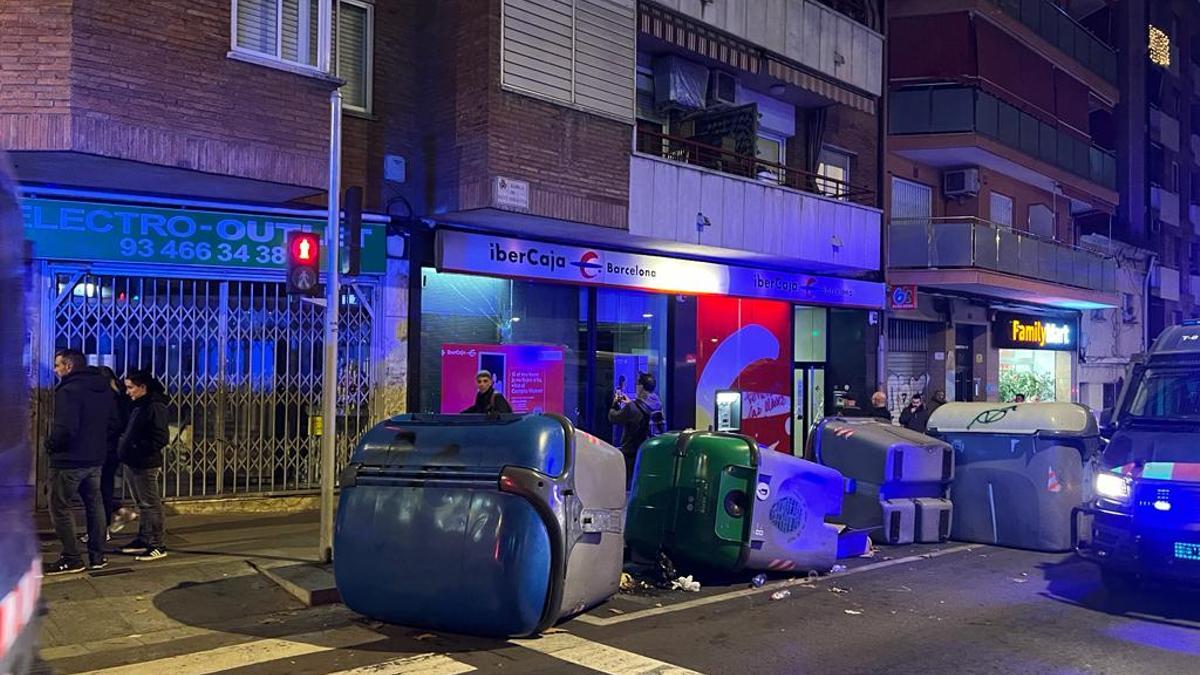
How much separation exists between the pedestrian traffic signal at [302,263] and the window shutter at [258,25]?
3.44 meters

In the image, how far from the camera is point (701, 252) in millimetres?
16078

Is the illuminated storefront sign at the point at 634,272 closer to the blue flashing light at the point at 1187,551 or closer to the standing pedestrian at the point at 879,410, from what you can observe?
the standing pedestrian at the point at 879,410

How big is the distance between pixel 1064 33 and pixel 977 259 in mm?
10217

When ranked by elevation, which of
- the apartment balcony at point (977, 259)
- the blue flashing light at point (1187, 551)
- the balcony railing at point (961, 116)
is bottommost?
the blue flashing light at point (1187, 551)

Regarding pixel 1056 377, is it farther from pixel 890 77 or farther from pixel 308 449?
pixel 308 449

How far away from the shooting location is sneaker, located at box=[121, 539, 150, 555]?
8836 mm

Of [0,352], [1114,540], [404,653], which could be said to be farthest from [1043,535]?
[0,352]

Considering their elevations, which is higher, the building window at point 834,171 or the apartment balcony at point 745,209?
the building window at point 834,171

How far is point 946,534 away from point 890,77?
14104 mm

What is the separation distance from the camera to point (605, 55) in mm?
13602

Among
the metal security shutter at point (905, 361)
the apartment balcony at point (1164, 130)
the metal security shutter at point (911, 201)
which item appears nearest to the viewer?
the metal security shutter at point (905, 361)

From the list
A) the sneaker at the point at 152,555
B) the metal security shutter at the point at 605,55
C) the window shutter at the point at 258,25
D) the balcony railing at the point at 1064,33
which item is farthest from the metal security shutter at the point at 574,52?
the balcony railing at the point at 1064,33

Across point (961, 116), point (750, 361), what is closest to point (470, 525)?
point (750, 361)

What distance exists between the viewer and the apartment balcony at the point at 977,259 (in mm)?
20156
